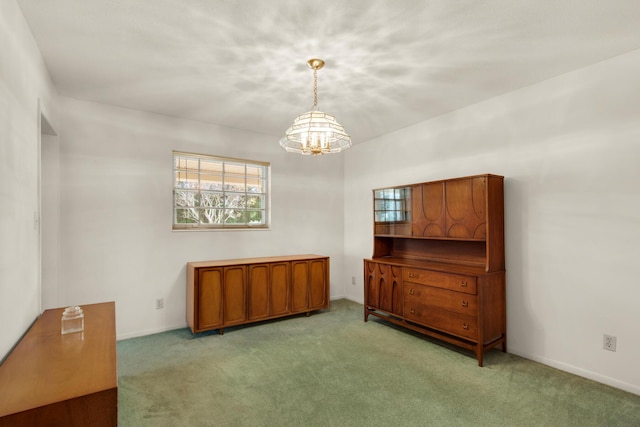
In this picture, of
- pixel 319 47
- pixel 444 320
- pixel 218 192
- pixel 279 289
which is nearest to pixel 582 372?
pixel 444 320

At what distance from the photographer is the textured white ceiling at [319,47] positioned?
202 cm

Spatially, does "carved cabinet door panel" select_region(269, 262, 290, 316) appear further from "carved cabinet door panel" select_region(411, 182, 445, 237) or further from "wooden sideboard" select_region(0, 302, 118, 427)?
"wooden sideboard" select_region(0, 302, 118, 427)

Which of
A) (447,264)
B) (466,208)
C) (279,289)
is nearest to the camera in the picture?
(466,208)

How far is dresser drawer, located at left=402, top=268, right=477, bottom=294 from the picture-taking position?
3072mm

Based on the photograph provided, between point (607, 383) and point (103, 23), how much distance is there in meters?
4.67

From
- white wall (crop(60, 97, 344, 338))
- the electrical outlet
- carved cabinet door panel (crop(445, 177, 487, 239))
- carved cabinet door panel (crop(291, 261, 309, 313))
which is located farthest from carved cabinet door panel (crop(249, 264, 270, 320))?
the electrical outlet

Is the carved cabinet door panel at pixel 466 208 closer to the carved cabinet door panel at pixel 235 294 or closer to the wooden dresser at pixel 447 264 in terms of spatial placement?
the wooden dresser at pixel 447 264

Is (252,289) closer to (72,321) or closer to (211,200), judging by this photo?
(211,200)

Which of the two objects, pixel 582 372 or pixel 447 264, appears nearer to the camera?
pixel 582 372

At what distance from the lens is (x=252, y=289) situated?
4.03 m

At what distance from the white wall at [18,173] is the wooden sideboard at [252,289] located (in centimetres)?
153

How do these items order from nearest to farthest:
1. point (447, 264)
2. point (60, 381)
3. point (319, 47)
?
point (60, 381) → point (319, 47) → point (447, 264)

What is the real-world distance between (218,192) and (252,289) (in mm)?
1412

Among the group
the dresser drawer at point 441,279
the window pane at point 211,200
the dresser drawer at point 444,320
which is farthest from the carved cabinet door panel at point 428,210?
the window pane at point 211,200
